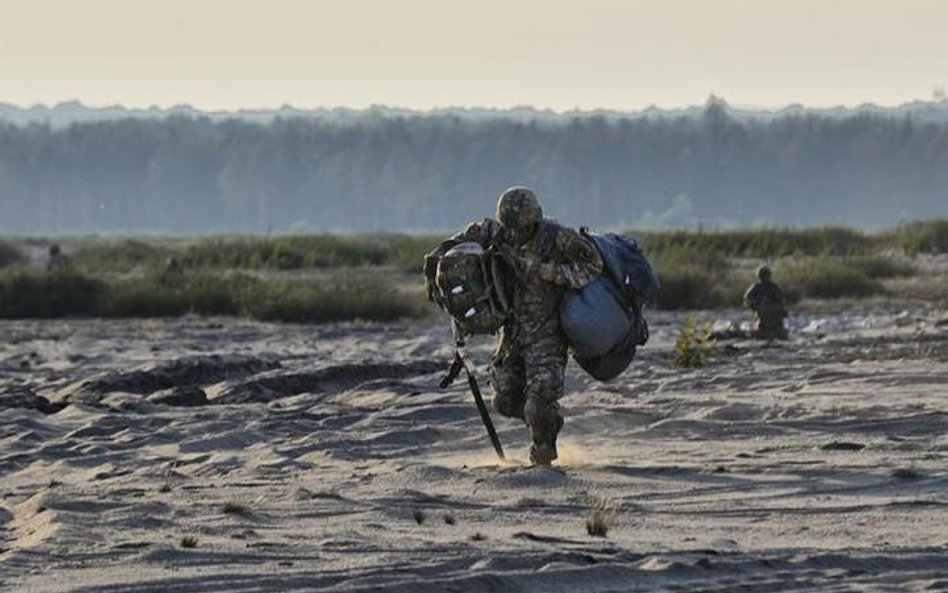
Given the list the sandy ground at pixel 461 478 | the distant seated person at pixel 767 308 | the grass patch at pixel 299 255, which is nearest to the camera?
the sandy ground at pixel 461 478

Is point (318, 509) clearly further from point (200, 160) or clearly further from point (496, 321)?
point (200, 160)

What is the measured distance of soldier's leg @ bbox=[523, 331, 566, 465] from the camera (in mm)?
13570

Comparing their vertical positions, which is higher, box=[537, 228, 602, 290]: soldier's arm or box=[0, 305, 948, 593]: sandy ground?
box=[537, 228, 602, 290]: soldier's arm

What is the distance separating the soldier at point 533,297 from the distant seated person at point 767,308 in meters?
8.96

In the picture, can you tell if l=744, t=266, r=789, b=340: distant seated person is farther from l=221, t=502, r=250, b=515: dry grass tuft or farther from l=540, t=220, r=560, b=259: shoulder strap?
l=221, t=502, r=250, b=515: dry grass tuft

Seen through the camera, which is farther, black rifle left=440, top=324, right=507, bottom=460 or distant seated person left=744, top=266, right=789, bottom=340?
distant seated person left=744, top=266, right=789, bottom=340

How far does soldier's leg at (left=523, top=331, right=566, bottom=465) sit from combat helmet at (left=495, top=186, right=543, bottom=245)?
580mm

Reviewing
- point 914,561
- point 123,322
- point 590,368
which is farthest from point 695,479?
point 123,322

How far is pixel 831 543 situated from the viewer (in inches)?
423

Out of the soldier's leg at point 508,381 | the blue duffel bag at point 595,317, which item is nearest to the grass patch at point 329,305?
the soldier's leg at point 508,381

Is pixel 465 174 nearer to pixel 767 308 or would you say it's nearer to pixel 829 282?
pixel 829 282

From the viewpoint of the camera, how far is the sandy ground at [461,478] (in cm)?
999

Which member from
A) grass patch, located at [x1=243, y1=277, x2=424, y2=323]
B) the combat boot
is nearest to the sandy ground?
the combat boot

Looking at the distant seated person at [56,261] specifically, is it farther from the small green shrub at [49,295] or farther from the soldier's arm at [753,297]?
the soldier's arm at [753,297]
